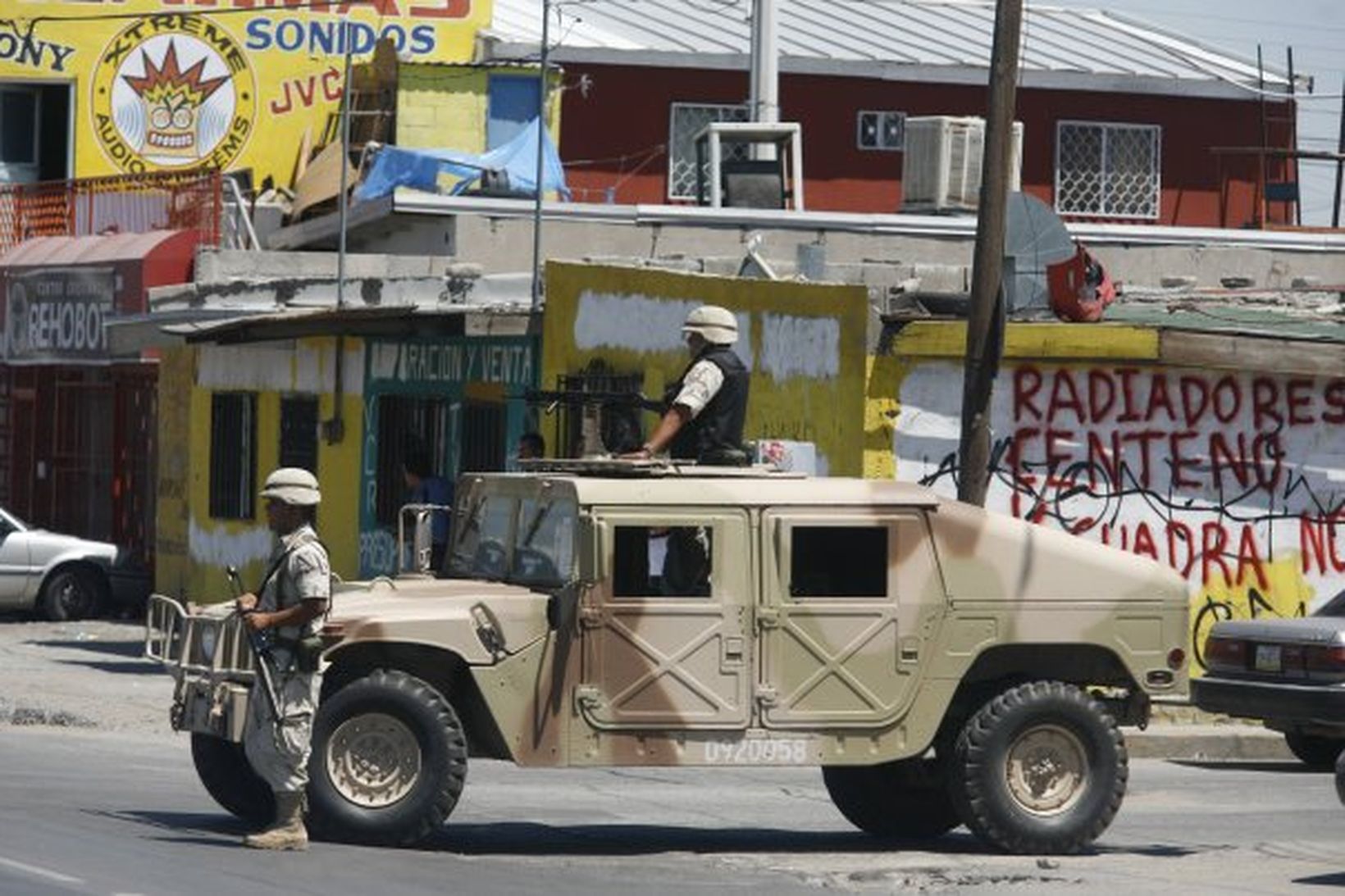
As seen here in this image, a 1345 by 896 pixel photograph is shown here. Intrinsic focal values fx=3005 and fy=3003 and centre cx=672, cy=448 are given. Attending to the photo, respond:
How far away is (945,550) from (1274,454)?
8.67 m

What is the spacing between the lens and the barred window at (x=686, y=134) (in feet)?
140

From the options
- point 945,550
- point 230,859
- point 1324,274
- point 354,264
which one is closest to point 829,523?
point 945,550

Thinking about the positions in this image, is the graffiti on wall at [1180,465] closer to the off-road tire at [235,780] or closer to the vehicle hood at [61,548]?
the off-road tire at [235,780]

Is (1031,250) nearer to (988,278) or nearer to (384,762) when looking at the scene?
(988,278)

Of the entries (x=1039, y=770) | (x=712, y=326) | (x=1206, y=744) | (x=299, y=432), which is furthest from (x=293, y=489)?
(x=299, y=432)

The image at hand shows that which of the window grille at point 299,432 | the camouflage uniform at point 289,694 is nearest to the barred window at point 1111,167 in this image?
the window grille at point 299,432

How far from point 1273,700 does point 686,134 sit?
25103 millimetres

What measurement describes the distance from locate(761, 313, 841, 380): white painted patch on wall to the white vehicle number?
8.08 m

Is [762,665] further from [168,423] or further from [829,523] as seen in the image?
[168,423]

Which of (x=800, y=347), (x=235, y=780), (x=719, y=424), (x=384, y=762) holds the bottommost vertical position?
(x=235, y=780)

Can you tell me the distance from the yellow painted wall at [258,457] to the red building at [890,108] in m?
12.6

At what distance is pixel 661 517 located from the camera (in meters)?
13.6

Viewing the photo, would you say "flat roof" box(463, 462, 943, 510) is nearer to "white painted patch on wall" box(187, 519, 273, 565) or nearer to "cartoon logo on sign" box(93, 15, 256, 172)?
"white painted patch on wall" box(187, 519, 273, 565)

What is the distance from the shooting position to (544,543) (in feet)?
45.5
